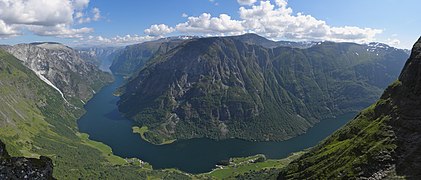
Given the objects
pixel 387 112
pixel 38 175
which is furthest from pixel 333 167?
pixel 38 175

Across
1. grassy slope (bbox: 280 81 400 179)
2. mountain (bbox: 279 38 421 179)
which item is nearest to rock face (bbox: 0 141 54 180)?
mountain (bbox: 279 38 421 179)

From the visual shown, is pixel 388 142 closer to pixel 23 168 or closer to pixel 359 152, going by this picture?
pixel 359 152

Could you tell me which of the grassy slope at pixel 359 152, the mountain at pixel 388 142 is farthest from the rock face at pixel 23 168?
the grassy slope at pixel 359 152

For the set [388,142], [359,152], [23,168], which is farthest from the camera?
[359,152]

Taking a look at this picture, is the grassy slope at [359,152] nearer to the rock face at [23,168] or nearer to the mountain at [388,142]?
the mountain at [388,142]

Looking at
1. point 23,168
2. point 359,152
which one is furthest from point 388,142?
point 23,168

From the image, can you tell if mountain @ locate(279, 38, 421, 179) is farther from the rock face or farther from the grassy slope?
the rock face
